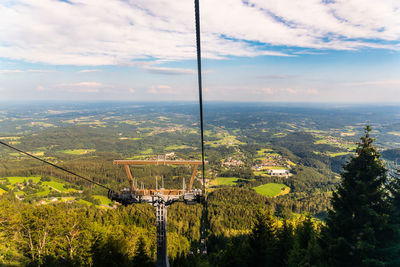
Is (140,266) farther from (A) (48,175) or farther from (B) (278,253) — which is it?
(A) (48,175)

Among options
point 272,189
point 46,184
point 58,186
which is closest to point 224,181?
point 272,189

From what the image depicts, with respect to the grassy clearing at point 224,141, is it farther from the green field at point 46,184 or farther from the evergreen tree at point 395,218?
the evergreen tree at point 395,218

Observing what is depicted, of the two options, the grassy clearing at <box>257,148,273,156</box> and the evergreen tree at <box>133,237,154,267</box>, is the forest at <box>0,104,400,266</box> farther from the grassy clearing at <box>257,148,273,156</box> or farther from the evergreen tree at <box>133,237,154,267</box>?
the grassy clearing at <box>257,148,273,156</box>

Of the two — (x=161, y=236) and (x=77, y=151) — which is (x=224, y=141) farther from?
(x=161, y=236)

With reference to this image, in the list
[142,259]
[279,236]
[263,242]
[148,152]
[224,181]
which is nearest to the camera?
[263,242]

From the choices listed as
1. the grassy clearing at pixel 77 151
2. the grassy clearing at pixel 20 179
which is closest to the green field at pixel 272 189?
the grassy clearing at pixel 20 179
